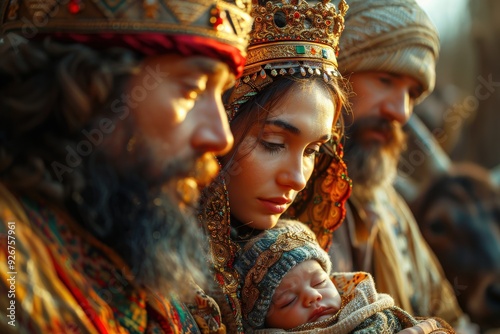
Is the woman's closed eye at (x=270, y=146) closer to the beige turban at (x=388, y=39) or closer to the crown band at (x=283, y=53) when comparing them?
the crown band at (x=283, y=53)

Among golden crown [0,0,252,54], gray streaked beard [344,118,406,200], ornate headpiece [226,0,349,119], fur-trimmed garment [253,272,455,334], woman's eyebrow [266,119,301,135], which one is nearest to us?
golden crown [0,0,252,54]

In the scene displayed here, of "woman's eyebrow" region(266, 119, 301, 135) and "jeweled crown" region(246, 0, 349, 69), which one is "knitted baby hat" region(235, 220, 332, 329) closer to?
"woman's eyebrow" region(266, 119, 301, 135)

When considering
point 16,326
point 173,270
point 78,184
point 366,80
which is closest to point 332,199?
point 366,80

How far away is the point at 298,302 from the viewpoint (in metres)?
2.82

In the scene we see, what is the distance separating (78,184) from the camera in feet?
7.00

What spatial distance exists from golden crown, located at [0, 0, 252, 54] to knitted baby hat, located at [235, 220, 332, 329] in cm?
89

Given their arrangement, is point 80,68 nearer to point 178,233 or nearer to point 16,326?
point 178,233

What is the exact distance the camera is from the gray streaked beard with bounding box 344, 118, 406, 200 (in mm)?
4460

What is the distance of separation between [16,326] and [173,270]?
1.63ft

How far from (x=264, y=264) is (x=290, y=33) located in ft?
2.88

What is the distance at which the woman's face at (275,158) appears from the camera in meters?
2.87

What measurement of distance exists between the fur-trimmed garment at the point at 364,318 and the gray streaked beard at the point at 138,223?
2.14ft

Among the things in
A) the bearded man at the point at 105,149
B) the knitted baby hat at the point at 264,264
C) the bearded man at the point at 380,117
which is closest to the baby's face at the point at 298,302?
the knitted baby hat at the point at 264,264

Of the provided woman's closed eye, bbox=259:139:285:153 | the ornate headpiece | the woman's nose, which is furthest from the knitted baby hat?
the ornate headpiece
